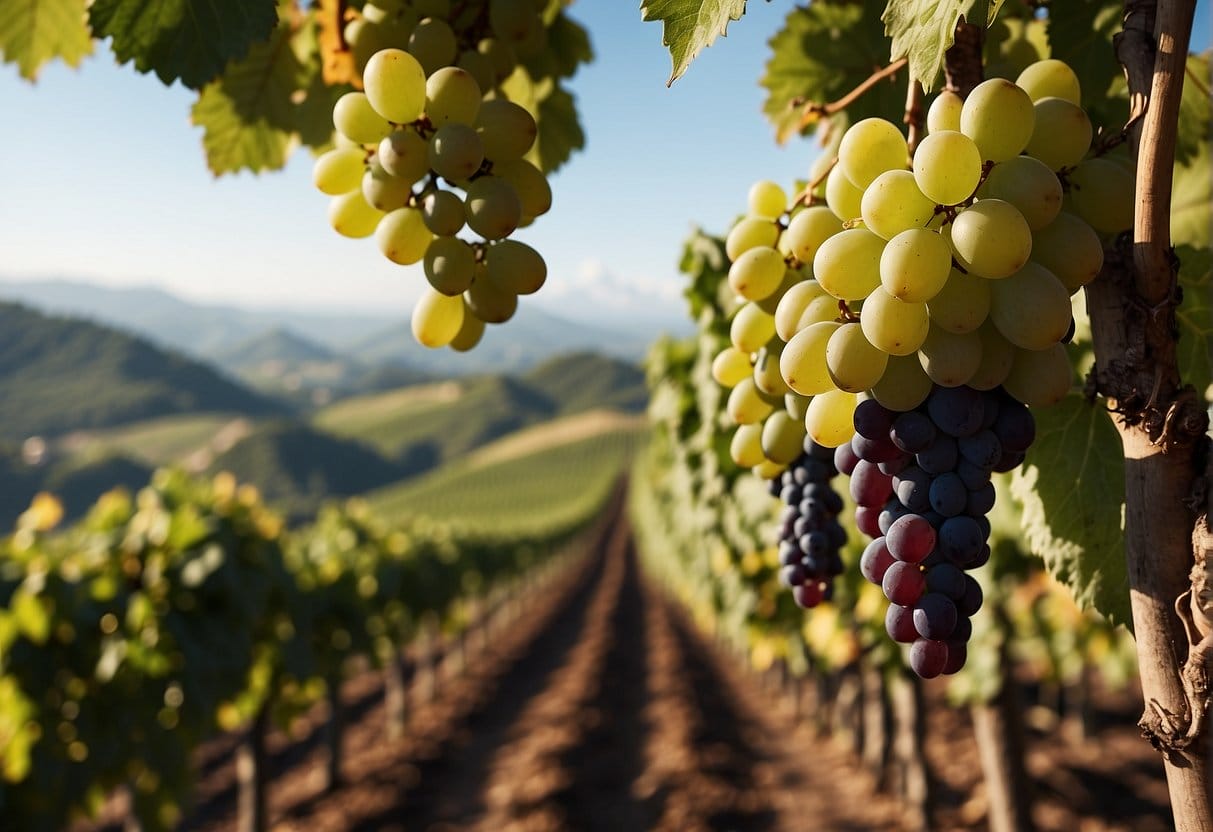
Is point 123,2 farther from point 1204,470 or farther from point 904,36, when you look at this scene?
point 1204,470

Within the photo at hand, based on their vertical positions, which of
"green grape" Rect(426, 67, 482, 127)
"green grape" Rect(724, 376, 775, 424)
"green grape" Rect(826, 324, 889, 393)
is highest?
"green grape" Rect(426, 67, 482, 127)

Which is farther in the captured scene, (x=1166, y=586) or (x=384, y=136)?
(x=384, y=136)

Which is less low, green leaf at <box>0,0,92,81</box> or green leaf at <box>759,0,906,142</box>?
green leaf at <box>0,0,92,81</box>

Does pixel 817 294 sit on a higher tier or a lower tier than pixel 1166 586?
higher

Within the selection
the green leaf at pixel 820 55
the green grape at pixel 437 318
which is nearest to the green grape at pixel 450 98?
the green grape at pixel 437 318

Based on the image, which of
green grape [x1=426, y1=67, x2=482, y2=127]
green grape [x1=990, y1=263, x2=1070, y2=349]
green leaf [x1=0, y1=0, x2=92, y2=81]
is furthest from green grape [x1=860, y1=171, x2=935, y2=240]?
green leaf [x1=0, y1=0, x2=92, y2=81]

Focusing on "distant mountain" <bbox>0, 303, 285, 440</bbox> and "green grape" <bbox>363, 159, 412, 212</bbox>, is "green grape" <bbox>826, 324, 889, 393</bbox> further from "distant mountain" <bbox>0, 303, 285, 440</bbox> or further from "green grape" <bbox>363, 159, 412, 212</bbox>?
"distant mountain" <bbox>0, 303, 285, 440</bbox>

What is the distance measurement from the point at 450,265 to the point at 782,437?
532 millimetres

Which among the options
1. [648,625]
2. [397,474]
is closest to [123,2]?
[648,625]

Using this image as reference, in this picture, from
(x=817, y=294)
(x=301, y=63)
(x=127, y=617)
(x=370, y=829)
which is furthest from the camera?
(x=370, y=829)

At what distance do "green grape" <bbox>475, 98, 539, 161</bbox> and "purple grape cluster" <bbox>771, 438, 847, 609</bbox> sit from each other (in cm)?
59

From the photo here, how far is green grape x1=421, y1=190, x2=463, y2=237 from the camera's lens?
1083 mm

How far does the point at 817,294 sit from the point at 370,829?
946cm

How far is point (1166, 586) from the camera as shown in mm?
790
